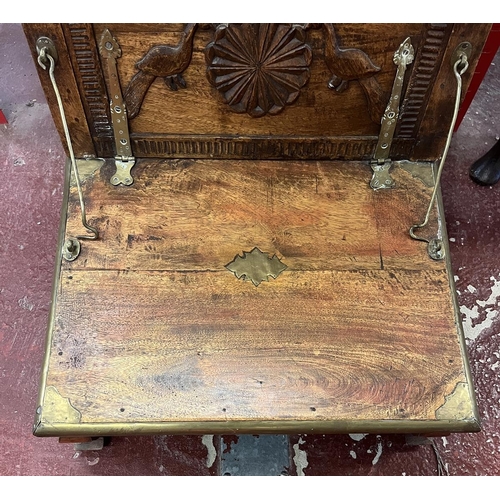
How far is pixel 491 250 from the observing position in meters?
1.94

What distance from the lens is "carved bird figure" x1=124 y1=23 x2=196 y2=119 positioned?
1.27 m

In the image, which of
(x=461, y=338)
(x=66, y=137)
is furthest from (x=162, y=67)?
(x=461, y=338)

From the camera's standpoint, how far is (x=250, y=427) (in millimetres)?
1275

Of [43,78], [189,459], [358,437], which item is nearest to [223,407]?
[189,459]

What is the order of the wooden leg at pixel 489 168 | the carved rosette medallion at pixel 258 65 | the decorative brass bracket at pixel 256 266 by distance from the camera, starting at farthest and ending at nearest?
the wooden leg at pixel 489 168, the decorative brass bracket at pixel 256 266, the carved rosette medallion at pixel 258 65

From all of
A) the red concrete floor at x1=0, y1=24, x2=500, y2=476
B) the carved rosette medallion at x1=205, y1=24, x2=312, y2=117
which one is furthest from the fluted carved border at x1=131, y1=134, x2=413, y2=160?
the red concrete floor at x1=0, y1=24, x2=500, y2=476

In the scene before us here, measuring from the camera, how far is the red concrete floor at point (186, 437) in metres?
1.66

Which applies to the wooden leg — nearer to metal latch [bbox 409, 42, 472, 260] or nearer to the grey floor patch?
metal latch [bbox 409, 42, 472, 260]

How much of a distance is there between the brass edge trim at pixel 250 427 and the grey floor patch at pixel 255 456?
1.27 feet

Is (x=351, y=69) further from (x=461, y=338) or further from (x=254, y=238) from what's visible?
(x=461, y=338)

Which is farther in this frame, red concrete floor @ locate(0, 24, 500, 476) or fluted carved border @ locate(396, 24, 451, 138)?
red concrete floor @ locate(0, 24, 500, 476)

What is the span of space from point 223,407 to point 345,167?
730 millimetres

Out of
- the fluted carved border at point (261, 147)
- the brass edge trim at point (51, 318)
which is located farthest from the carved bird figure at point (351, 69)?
the brass edge trim at point (51, 318)

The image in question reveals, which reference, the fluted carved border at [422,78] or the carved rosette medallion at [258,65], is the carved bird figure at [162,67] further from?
the fluted carved border at [422,78]
